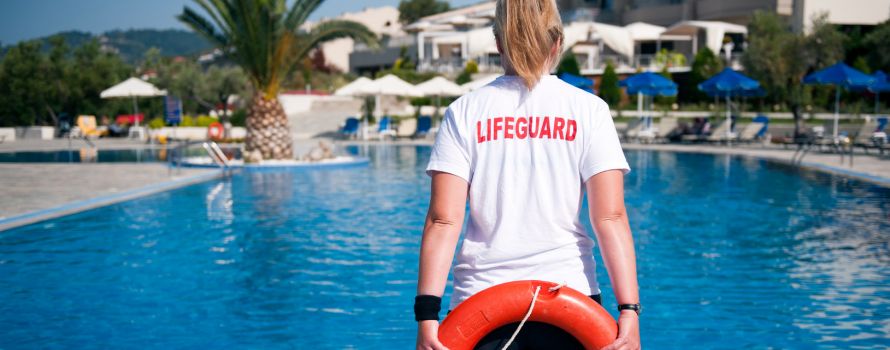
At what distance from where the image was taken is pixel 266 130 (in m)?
19.3

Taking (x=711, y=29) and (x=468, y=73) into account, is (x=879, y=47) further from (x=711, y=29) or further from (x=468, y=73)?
(x=468, y=73)

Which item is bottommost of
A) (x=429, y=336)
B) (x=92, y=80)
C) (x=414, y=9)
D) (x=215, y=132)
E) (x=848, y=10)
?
(x=215, y=132)

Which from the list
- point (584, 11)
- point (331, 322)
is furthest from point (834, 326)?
point (584, 11)

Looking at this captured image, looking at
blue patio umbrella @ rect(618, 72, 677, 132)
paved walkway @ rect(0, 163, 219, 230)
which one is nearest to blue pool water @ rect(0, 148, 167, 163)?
paved walkway @ rect(0, 163, 219, 230)

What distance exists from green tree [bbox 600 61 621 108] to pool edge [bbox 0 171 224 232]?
2327 centimetres

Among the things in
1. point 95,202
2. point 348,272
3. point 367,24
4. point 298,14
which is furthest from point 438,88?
point 367,24

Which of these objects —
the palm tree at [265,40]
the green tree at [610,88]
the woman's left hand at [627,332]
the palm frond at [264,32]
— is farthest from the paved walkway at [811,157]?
the woman's left hand at [627,332]

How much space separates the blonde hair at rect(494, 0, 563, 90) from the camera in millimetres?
2010

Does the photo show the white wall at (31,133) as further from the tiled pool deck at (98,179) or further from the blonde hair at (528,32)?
the blonde hair at (528,32)

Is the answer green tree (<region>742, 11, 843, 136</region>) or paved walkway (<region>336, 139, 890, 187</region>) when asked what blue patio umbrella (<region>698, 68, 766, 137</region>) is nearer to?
paved walkway (<region>336, 139, 890, 187</region>)

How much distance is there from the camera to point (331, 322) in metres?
5.90

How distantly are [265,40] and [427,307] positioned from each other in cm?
1713

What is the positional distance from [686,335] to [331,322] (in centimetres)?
244

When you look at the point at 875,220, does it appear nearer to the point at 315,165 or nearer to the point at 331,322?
the point at 331,322
